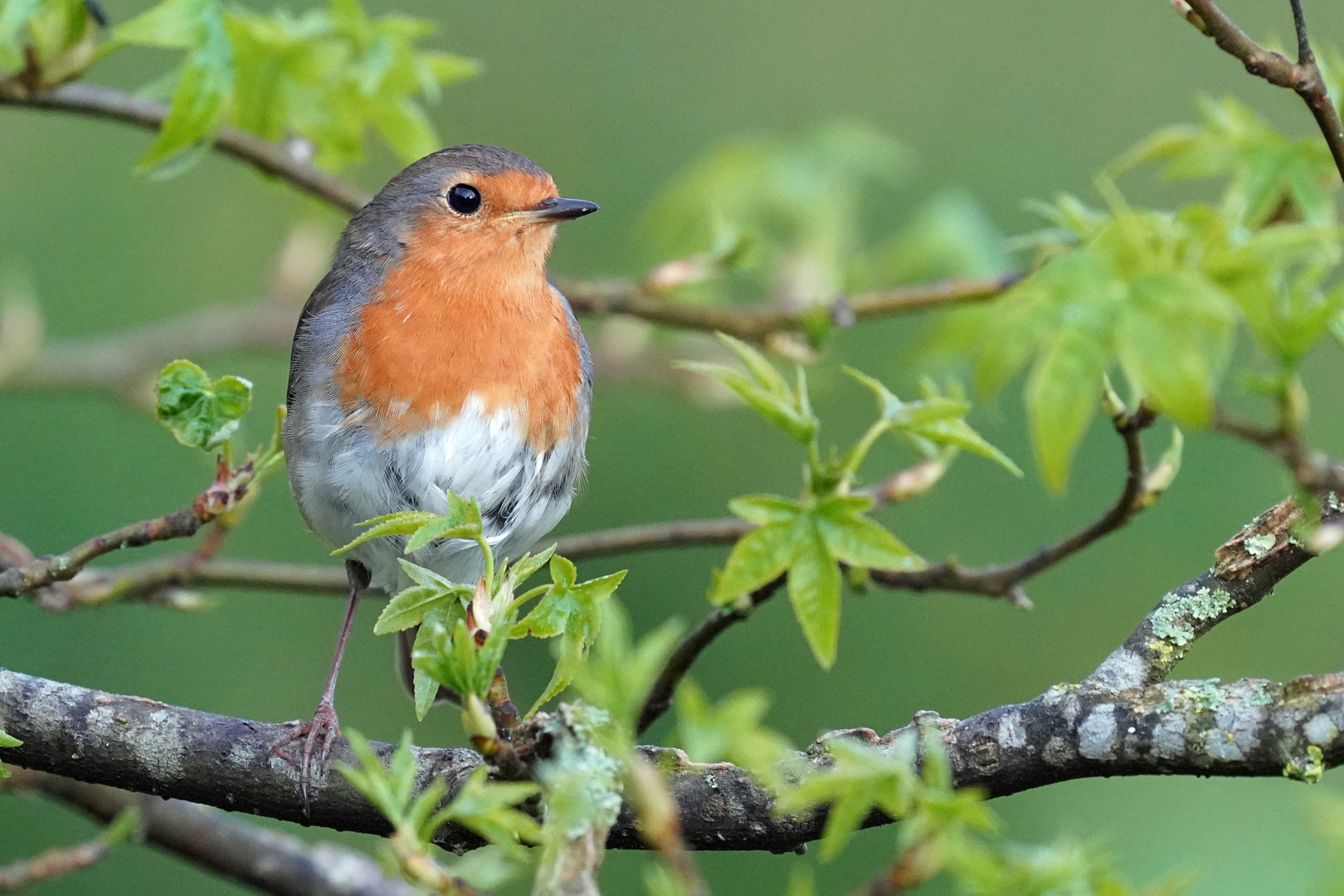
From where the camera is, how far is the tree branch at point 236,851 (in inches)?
120

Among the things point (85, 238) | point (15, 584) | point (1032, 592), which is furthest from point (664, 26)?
point (15, 584)

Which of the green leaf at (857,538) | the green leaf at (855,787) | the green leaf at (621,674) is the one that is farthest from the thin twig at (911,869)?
the green leaf at (857,538)

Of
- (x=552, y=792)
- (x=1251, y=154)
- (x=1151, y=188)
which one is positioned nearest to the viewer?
(x=552, y=792)

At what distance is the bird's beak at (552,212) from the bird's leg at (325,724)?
0.99 metres

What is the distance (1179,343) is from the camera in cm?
139

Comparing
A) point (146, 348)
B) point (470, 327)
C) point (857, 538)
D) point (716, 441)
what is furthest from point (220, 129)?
point (716, 441)

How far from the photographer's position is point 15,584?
7.72 ft

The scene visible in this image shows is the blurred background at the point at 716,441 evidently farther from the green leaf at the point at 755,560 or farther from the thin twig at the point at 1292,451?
the thin twig at the point at 1292,451

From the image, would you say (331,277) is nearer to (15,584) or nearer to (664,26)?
(15,584)

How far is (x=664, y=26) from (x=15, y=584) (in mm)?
5507

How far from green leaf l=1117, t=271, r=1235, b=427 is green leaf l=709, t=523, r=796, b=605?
447mm

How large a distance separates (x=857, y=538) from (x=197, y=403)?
1.20 meters

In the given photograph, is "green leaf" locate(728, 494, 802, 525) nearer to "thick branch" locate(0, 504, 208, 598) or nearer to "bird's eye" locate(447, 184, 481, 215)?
"thick branch" locate(0, 504, 208, 598)

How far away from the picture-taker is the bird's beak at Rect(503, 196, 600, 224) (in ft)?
11.9
